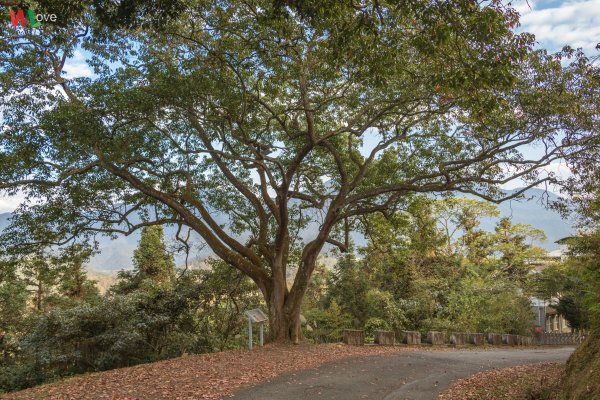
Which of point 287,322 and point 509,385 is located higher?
point 287,322

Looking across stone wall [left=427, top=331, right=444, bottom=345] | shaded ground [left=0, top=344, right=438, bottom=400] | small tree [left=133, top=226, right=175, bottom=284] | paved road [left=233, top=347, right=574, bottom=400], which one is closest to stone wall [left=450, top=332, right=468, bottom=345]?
stone wall [left=427, top=331, right=444, bottom=345]

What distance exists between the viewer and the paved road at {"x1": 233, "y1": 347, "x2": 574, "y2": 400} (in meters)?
7.26

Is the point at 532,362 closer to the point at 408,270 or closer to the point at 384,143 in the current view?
the point at 384,143

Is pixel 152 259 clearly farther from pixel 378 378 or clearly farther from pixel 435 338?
pixel 378 378

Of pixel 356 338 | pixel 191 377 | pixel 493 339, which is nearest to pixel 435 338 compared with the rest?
pixel 356 338

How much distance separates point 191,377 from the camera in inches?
333

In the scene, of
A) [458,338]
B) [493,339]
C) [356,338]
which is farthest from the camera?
[493,339]

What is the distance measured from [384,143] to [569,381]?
876cm

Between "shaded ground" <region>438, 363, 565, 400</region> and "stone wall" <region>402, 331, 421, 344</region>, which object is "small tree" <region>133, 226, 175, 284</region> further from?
"shaded ground" <region>438, 363, 565, 400</region>

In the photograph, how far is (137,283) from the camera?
17.9 meters

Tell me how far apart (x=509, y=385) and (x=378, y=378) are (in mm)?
2188

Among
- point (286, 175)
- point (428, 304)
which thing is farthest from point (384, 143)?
point (428, 304)

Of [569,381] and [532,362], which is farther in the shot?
[532,362]

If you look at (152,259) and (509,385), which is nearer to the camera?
(509,385)
